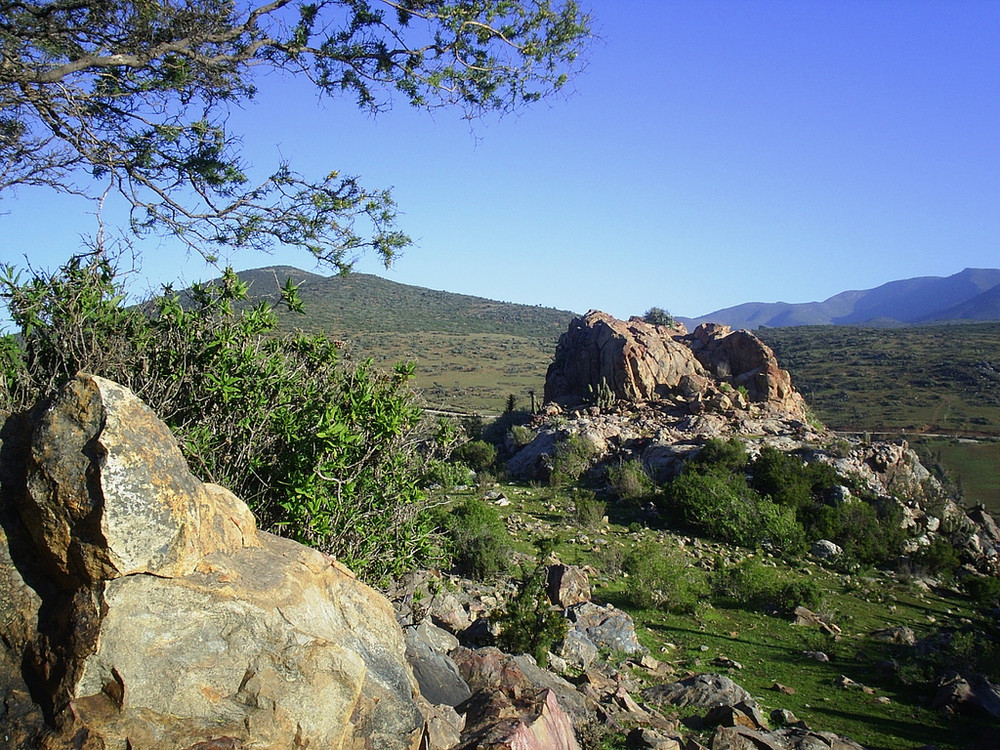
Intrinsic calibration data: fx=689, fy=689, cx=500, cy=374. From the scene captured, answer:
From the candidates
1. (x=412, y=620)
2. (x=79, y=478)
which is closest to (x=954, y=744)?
(x=412, y=620)

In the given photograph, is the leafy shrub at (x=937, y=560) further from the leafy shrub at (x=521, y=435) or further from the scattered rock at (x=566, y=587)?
the leafy shrub at (x=521, y=435)

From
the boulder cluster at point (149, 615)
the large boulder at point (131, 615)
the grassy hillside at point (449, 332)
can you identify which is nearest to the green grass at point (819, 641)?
the boulder cluster at point (149, 615)

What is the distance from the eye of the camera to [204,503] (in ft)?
10.7

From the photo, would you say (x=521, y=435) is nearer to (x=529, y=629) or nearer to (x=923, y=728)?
(x=529, y=629)

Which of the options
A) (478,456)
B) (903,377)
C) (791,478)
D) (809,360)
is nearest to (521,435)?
(478,456)

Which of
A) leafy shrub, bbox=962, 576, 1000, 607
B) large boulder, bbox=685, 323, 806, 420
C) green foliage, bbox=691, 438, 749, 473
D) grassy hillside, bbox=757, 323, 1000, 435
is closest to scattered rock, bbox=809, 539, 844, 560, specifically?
leafy shrub, bbox=962, 576, 1000, 607

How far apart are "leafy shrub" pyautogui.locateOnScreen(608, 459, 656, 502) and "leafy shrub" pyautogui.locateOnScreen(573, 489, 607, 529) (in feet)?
3.44

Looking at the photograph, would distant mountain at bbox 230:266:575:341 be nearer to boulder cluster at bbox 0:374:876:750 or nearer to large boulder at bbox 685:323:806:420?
large boulder at bbox 685:323:806:420

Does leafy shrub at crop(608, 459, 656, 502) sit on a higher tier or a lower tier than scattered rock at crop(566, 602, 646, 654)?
lower

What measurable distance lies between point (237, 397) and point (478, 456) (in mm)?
19872

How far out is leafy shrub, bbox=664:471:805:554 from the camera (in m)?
16.1

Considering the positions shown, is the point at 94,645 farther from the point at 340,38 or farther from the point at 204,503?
the point at 340,38

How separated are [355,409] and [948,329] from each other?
248 ft

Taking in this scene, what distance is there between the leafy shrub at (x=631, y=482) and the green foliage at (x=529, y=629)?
1165 cm
